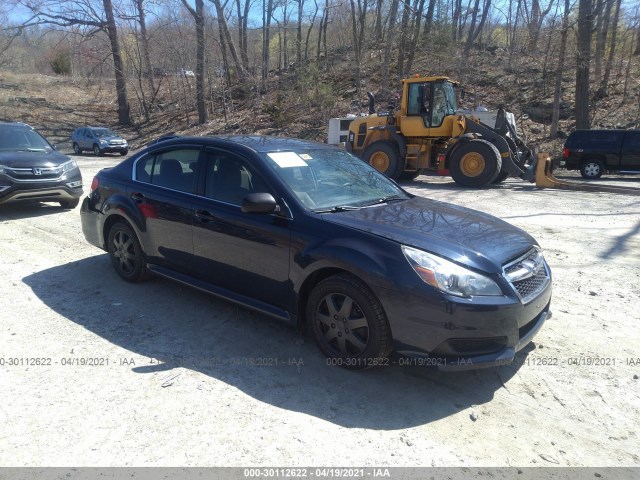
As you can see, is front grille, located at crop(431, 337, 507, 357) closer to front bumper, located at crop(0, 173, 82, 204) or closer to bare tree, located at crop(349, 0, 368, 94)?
front bumper, located at crop(0, 173, 82, 204)

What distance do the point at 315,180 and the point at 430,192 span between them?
889 centimetres

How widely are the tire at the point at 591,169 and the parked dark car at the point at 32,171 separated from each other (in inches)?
620

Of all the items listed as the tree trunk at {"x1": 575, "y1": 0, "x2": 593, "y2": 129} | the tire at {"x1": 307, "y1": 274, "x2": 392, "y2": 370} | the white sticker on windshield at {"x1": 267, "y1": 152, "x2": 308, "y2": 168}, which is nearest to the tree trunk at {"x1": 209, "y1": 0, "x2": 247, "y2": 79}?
the tree trunk at {"x1": 575, "y1": 0, "x2": 593, "y2": 129}

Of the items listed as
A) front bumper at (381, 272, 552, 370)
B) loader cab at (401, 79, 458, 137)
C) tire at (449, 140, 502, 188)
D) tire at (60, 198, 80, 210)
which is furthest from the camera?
loader cab at (401, 79, 458, 137)

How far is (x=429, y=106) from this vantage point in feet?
46.1

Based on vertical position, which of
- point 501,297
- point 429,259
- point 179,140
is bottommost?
point 501,297

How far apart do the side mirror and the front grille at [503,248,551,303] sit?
5.74 ft

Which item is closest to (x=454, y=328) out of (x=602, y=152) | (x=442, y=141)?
(x=442, y=141)

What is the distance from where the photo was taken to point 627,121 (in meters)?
22.9

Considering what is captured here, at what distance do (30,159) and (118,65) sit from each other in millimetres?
31917

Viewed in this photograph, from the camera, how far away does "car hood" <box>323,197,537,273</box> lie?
3318 millimetres

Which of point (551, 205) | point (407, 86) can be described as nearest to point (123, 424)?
point (551, 205)

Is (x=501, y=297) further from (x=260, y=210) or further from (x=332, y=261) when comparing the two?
(x=260, y=210)

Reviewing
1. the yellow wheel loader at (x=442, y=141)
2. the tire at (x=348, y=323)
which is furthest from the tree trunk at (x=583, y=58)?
the tire at (x=348, y=323)
